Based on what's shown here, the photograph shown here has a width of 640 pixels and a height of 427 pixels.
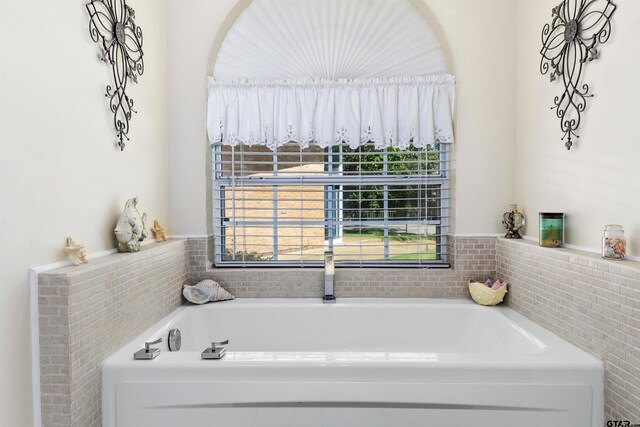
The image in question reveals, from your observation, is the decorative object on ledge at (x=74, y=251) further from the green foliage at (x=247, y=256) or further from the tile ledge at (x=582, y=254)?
the tile ledge at (x=582, y=254)

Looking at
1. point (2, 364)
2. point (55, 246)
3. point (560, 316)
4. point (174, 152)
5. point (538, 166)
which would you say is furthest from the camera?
point (174, 152)

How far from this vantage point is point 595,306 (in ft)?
5.75

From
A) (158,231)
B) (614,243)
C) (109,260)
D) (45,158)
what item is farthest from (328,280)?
(45,158)

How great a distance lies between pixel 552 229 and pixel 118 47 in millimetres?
2289

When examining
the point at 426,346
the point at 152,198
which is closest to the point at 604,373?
the point at 426,346

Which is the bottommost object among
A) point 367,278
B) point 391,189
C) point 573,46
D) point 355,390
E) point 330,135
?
point 355,390

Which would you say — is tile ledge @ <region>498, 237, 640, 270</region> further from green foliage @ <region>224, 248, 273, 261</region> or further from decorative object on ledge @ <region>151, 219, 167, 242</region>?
decorative object on ledge @ <region>151, 219, 167, 242</region>

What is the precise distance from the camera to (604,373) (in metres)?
1.67

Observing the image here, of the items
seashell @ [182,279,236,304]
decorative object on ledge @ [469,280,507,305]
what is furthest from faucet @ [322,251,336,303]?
decorative object on ledge @ [469,280,507,305]

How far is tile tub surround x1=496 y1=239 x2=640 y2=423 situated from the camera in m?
1.55

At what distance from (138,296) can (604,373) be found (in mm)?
1993

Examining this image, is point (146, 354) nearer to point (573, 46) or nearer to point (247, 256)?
point (247, 256)

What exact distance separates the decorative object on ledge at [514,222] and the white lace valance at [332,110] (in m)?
0.60

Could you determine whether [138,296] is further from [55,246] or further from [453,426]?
[453,426]
